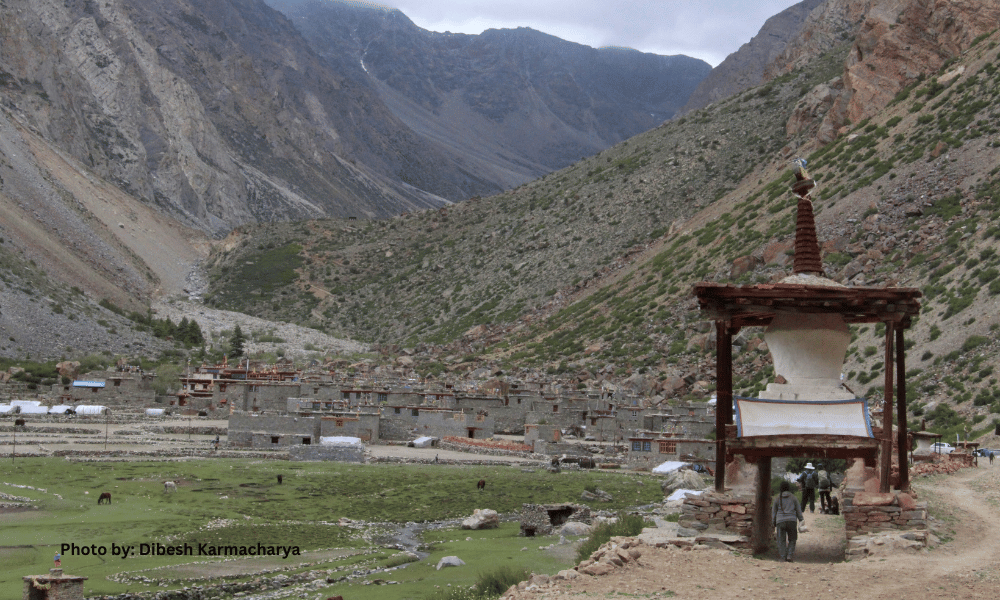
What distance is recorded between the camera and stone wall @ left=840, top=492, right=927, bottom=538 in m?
14.5

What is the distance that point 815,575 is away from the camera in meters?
12.7

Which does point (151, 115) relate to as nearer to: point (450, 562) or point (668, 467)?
point (668, 467)

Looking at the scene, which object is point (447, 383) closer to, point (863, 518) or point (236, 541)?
point (236, 541)

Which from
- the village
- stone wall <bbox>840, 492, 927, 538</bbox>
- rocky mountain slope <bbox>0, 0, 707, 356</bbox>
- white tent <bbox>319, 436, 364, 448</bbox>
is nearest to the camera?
stone wall <bbox>840, 492, 927, 538</bbox>

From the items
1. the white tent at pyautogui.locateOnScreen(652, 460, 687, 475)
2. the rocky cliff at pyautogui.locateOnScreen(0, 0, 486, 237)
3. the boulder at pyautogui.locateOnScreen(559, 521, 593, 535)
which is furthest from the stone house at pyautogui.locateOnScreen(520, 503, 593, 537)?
the rocky cliff at pyautogui.locateOnScreen(0, 0, 486, 237)

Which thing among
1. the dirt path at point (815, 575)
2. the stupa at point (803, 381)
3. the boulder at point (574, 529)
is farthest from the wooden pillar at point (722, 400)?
the boulder at point (574, 529)

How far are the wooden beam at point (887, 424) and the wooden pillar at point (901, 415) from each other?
0.21 meters

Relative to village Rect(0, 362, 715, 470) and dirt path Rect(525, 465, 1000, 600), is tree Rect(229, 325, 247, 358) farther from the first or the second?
dirt path Rect(525, 465, 1000, 600)

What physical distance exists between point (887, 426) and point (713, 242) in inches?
2073

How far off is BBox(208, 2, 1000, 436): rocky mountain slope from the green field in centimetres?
1549

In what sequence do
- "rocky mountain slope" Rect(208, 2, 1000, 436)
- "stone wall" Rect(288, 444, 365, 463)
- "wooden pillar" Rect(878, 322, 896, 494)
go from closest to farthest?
1. "wooden pillar" Rect(878, 322, 896, 494)
2. "stone wall" Rect(288, 444, 365, 463)
3. "rocky mountain slope" Rect(208, 2, 1000, 436)

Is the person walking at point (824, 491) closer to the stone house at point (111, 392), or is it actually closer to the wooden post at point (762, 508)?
the wooden post at point (762, 508)

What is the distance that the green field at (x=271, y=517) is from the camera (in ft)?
66.4

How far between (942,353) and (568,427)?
15501mm
